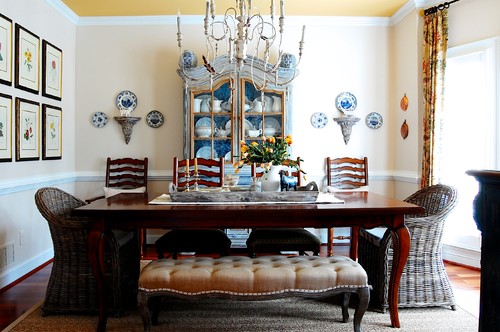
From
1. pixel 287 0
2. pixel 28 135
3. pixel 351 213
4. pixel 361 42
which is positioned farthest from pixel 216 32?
pixel 351 213

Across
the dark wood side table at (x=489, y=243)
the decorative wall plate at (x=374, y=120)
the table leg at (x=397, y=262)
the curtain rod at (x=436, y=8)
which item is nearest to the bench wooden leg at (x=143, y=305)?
the table leg at (x=397, y=262)

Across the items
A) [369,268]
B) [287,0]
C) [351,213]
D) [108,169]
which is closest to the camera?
[351,213]

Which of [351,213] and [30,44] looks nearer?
[351,213]

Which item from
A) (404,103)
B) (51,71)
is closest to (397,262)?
(404,103)

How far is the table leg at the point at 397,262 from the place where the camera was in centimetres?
236

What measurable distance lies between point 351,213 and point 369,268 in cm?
77

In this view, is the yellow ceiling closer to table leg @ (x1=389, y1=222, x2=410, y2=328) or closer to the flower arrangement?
the flower arrangement

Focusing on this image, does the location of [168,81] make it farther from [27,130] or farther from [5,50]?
[5,50]

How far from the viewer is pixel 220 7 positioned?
4.30m

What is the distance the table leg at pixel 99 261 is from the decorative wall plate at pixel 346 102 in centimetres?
320

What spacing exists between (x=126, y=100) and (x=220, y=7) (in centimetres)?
147

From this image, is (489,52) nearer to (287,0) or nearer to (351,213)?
(287,0)

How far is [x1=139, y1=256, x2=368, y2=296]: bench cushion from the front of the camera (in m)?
2.15

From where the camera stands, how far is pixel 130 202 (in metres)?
2.63
